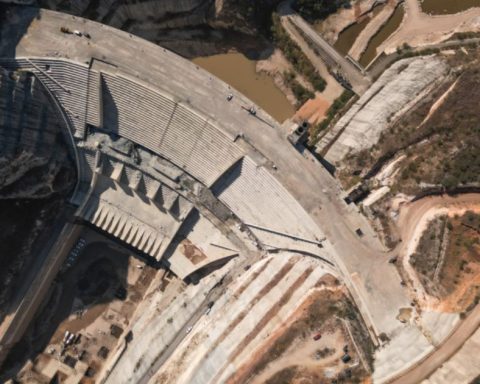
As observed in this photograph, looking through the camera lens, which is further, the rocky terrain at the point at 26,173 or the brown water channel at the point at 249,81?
the brown water channel at the point at 249,81

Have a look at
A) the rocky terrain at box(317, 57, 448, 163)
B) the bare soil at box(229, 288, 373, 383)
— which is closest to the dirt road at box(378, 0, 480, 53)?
the rocky terrain at box(317, 57, 448, 163)

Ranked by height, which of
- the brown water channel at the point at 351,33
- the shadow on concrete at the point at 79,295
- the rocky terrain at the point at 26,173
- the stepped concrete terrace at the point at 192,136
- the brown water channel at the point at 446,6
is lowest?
the shadow on concrete at the point at 79,295

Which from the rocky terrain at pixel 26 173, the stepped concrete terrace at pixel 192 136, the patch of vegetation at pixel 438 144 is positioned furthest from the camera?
the rocky terrain at pixel 26 173

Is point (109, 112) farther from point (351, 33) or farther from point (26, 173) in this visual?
point (351, 33)

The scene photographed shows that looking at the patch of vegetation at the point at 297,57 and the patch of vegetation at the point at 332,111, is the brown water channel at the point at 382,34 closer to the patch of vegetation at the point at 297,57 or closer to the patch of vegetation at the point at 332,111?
the patch of vegetation at the point at 332,111

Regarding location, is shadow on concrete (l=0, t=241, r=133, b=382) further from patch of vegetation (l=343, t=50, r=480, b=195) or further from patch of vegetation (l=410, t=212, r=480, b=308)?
patch of vegetation (l=410, t=212, r=480, b=308)

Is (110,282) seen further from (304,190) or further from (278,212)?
(304,190)

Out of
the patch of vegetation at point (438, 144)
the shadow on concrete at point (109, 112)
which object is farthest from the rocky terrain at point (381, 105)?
the shadow on concrete at point (109, 112)
